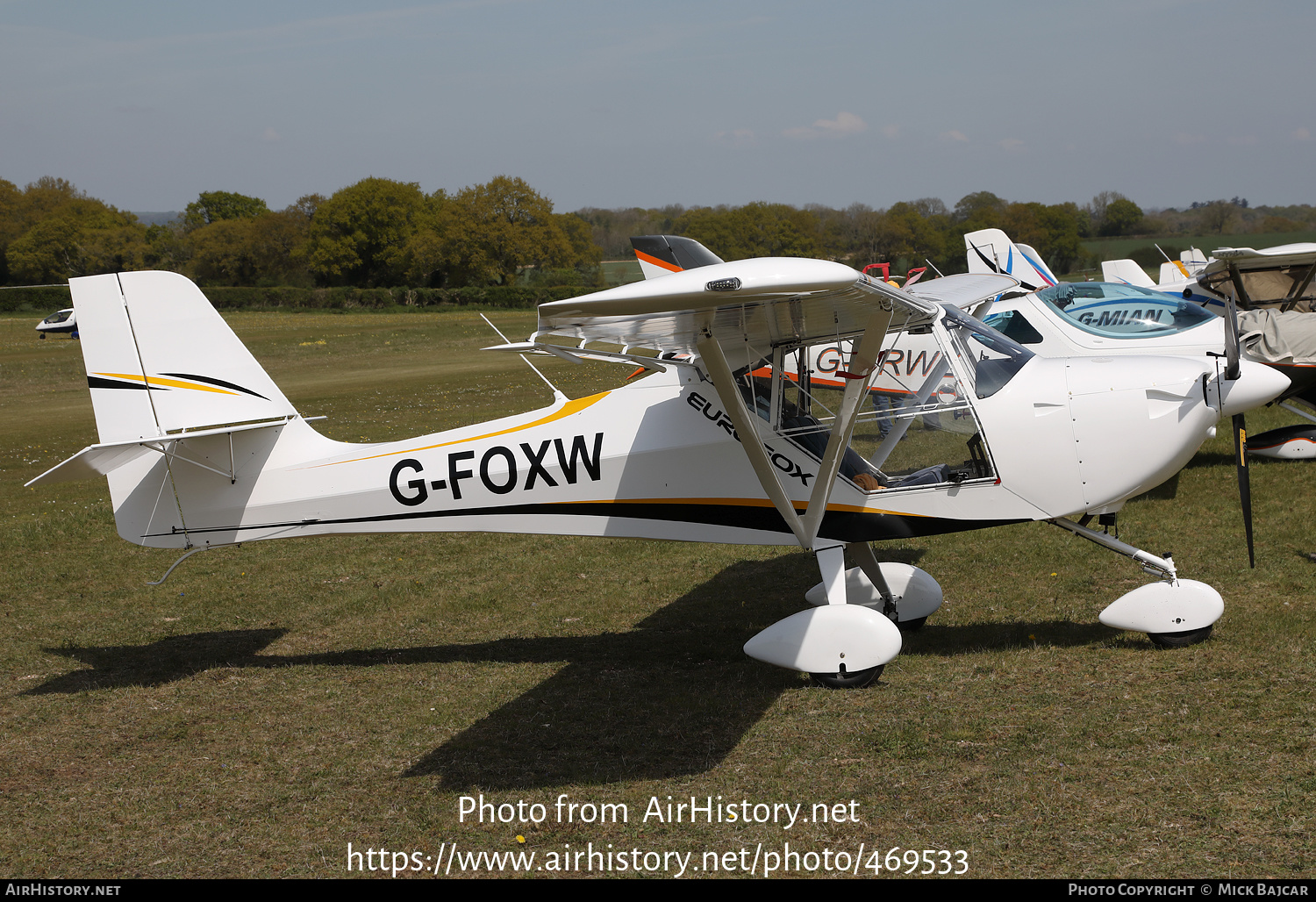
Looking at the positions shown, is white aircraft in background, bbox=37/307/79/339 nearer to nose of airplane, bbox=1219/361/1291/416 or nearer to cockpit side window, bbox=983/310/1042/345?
cockpit side window, bbox=983/310/1042/345

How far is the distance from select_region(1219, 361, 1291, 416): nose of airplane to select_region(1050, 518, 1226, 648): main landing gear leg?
41.2 inches

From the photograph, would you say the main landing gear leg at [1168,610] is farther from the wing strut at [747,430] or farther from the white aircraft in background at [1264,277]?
the white aircraft in background at [1264,277]

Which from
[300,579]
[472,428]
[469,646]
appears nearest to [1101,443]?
[472,428]

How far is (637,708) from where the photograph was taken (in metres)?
5.77

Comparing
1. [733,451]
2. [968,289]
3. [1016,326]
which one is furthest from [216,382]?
[1016,326]

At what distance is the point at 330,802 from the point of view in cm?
477

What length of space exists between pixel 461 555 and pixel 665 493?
444 centimetres

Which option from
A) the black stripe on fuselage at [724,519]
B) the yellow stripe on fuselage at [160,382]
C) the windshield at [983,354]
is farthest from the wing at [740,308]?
the yellow stripe on fuselage at [160,382]

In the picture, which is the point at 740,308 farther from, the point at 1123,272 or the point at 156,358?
the point at 1123,272

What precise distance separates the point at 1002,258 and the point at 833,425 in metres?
12.7

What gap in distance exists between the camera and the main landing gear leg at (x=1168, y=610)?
5.89 meters

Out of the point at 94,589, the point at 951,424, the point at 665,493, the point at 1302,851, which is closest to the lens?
the point at 1302,851

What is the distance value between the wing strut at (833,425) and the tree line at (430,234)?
52.6 m

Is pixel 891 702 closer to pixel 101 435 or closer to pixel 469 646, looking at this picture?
pixel 469 646
